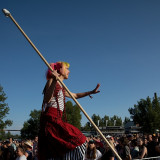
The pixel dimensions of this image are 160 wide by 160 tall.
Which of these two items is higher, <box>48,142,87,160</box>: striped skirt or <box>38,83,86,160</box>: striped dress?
<box>38,83,86,160</box>: striped dress

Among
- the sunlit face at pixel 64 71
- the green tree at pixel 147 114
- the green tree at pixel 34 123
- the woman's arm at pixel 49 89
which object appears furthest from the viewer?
the green tree at pixel 34 123

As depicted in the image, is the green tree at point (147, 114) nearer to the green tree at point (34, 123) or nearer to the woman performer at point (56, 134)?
the green tree at point (34, 123)

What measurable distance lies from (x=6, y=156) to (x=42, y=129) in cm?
791

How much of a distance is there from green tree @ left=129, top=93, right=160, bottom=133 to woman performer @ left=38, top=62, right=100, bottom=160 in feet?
141

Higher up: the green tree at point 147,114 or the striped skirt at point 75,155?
the green tree at point 147,114

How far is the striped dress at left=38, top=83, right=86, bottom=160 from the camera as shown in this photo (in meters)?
3.04

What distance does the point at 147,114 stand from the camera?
4384cm

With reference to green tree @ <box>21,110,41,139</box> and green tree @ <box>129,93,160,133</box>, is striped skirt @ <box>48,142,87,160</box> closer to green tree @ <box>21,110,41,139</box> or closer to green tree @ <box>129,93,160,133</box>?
green tree @ <box>129,93,160,133</box>

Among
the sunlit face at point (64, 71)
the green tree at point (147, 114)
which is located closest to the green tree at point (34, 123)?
the green tree at point (147, 114)

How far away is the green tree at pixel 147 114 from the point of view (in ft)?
140

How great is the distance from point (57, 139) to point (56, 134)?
0.08 m

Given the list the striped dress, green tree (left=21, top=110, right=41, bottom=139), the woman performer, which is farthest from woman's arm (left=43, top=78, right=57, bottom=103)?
green tree (left=21, top=110, right=41, bottom=139)

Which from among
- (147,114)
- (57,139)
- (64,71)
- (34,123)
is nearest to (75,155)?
(57,139)

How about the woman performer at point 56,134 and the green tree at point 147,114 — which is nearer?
the woman performer at point 56,134
